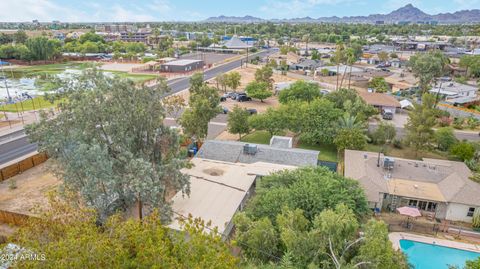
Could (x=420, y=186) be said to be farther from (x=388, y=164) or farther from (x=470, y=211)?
(x=470, y=211)

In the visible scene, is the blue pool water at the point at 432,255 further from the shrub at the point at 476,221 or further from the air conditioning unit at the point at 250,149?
the air conditioning unit at the point at 250,149

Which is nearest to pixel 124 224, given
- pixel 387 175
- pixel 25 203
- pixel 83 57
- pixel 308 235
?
pixel 308 235

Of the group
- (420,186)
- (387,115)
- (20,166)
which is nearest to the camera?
(420,186)

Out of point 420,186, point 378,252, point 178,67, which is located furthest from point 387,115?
point 178,67

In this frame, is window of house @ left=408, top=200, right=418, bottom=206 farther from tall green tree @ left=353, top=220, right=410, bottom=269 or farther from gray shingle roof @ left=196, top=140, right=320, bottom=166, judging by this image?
tall green tree @ left=353, top=220, right=410, bottom=269

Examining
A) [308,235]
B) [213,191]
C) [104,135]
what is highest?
[104,135]

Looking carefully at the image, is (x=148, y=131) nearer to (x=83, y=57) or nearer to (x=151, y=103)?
(x=151, y=103)
